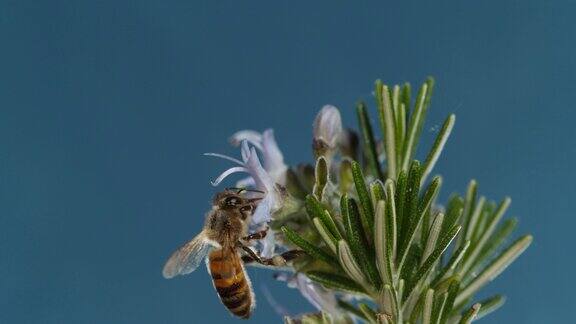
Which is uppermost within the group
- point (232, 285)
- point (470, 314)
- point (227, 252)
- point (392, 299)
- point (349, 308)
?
point (227, 252)

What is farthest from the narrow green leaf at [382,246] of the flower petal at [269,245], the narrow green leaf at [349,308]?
the flower petal at [269,245]

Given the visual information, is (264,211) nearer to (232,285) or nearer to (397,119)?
(232,285)

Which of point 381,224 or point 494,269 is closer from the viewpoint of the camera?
point 381,224

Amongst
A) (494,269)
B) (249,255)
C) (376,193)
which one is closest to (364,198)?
(376,193)

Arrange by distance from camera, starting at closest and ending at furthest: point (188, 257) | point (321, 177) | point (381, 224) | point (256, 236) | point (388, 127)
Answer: point (381, 224), point (321, 177), point (388, 127), point (256, 236), point (188, 257)

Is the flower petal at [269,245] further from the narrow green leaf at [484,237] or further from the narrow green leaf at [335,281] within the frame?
the narrow green leaf at [484,237]

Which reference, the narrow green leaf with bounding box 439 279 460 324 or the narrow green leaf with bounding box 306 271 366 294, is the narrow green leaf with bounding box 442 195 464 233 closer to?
the narrow green leaf with bounding box 439 279 460 324
